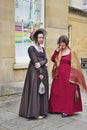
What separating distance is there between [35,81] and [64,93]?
75cm

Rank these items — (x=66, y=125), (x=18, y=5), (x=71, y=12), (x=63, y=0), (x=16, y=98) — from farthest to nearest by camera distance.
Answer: (x=71, y=12)
(x=63, y=0)
(x=18, y=5)
(x=16, y=98)
(x=66, y=125)

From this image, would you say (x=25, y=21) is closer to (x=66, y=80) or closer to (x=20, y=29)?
(x=20, y=29)

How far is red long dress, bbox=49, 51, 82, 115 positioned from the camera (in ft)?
18.5

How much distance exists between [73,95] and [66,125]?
2.37ft

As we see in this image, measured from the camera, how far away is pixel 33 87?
530 cm

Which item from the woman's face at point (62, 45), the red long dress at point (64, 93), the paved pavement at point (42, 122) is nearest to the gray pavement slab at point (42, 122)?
the paved pavement at point (42, 122)

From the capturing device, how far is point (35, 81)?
209 inches

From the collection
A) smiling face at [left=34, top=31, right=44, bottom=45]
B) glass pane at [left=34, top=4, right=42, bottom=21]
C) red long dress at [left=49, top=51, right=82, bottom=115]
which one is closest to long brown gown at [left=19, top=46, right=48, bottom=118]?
smiling face at [left=34, top=31, right=44, bottom=45]

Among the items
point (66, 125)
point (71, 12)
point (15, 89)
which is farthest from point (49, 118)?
point (71, 12)

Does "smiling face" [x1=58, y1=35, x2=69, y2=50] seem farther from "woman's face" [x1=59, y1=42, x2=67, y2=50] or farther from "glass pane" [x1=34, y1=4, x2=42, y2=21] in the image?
"glass pane" [x1=34, y1=4, x2=42, y2=21]

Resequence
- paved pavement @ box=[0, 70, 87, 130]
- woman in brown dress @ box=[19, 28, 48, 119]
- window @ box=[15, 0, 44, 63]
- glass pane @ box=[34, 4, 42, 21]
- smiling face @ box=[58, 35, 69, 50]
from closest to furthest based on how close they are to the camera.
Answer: paved pavement @ box=[0, 70, 87, 130] → woman in brown dress @ box=[19, 28, 48, 119] → smiling face @ box=[58, 35, 69, 50] → window @ box=[15, 0, 44, 63] → glass pane @ box=[34, 4, 42, 21]

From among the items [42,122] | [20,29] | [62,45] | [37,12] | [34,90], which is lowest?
[42,122]

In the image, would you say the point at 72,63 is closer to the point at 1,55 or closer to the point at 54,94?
the point at 54,94

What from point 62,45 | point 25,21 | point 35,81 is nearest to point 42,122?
point 35,81
